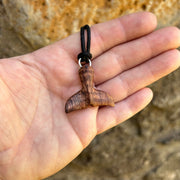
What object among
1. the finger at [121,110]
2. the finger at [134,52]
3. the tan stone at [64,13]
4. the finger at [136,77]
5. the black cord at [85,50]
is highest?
the tan stone at [64,13]

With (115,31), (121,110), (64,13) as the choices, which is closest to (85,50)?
(115,31)

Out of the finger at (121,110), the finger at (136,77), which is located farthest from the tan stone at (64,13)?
the finger at (121,110)

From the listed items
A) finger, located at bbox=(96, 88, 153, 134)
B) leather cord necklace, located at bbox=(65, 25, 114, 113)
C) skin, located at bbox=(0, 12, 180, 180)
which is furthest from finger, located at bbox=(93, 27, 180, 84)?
finger, located at bbox=(96, 88, 153, 134)

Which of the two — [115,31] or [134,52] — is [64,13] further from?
[134,52]

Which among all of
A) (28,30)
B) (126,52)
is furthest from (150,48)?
(28,30)

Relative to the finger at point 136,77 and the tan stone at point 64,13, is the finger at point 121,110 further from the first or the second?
the tan stone at point 64,13

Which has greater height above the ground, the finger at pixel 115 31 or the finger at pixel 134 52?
the finger at pixel 115 31

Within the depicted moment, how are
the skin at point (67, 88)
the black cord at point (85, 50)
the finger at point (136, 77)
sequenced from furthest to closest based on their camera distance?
the finger at point (136, 77), the black cord at point (85, 50), the skin at point (67, 88)

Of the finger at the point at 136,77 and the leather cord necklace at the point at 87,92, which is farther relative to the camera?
the finger at the point at 136,77
